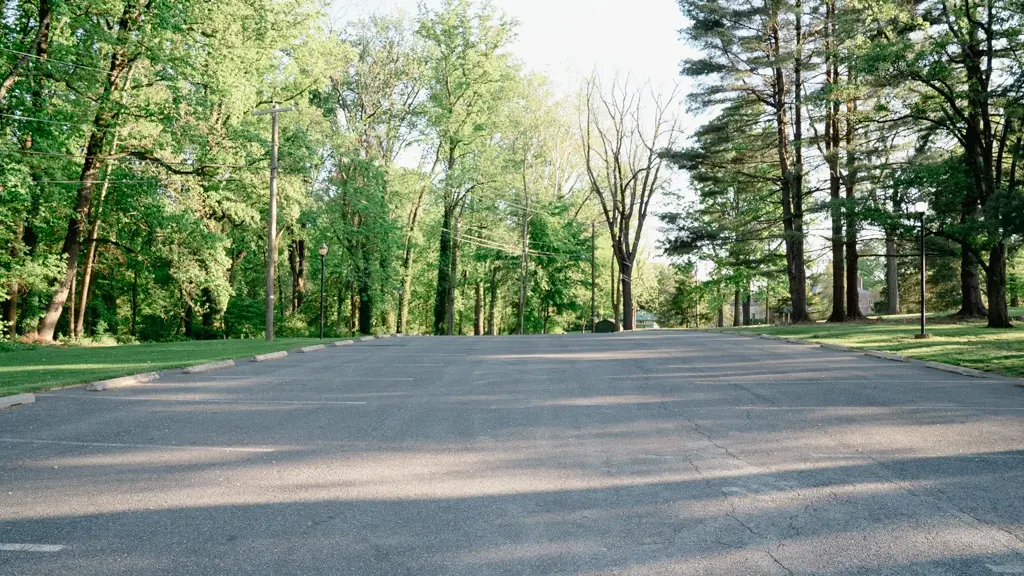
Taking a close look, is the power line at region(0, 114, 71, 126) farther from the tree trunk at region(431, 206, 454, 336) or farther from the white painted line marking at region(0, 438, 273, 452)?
the tree trunk at region(431, 206, 454, 336)

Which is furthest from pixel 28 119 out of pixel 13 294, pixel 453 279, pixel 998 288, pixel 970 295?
pixel 970 295

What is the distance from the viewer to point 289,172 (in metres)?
29.4

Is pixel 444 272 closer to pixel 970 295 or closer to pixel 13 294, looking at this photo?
pixel 13 294

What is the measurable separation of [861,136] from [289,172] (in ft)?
77.6

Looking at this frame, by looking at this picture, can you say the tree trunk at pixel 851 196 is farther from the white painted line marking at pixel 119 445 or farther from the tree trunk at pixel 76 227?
the tree trunk at pixel 76 227

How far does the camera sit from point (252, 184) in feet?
90.2

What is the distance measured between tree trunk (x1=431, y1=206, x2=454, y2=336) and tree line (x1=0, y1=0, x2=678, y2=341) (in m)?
0.17

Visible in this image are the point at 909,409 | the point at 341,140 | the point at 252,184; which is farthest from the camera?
the point at 341,140

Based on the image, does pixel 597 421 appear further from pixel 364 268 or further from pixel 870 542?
pixel 364 268

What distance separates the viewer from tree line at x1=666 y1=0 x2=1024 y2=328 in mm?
19500

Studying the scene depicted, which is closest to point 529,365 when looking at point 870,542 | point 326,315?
point 870,542

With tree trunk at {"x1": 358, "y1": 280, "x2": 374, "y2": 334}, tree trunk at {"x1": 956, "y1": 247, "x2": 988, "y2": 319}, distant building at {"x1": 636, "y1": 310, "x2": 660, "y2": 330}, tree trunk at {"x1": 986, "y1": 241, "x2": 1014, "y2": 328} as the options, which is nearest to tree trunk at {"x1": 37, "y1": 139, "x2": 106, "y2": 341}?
tree trunk at {"x1": 358, "y1": 280, "x2": 374, "y2": 334}

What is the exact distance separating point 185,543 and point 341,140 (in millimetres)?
33497

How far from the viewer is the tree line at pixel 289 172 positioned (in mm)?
22609
